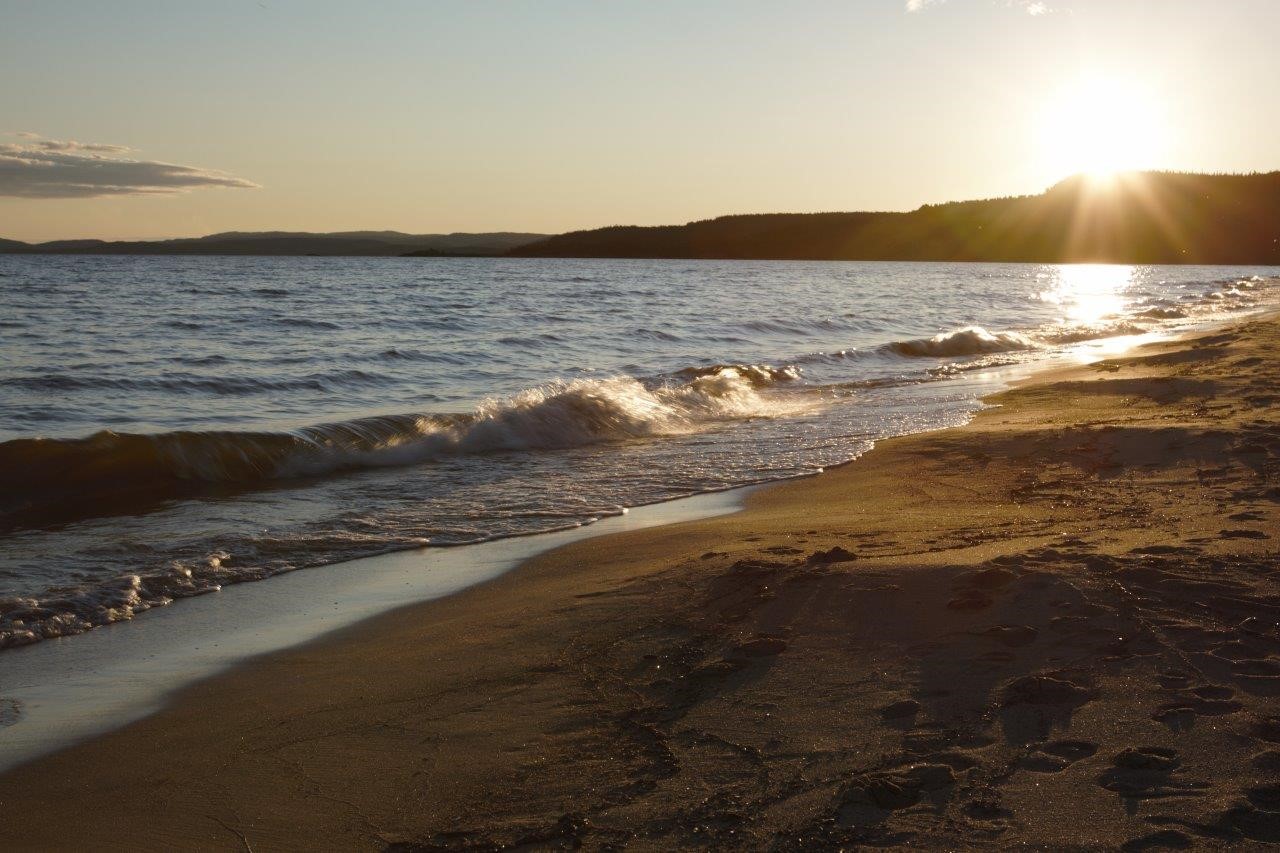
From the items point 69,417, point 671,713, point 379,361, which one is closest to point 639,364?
point 379,361

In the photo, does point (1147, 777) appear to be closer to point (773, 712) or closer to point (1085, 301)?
point (773, 712)

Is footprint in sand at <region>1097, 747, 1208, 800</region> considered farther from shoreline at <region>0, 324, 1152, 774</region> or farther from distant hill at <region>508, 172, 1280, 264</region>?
distant hill at <region>508, 172, 1280, 264</region>

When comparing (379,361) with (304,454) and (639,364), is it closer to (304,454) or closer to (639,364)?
(639,364)

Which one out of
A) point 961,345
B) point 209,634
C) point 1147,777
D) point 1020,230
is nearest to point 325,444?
point 209,634

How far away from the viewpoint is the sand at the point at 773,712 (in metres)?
2.82

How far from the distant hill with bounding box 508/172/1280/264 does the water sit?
336ft

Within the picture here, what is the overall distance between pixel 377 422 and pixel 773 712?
8443mm

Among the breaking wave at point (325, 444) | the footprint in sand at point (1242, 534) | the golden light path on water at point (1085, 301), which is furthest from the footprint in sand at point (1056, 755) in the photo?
the golden light path on water at point (1085, 301)

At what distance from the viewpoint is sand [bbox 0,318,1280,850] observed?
9.25 ft

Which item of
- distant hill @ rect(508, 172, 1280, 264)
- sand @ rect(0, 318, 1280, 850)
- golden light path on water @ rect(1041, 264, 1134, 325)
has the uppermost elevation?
distant hill @ rect(508, 172, 1280, 264)

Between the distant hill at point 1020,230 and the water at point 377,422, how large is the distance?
102360 millimetres

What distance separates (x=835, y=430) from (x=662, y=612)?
288 inches

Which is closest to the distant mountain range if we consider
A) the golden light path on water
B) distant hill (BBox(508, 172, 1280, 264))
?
distant hill (BBox(508, 172, 1280, 264))

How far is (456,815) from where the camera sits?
2.98 metres
